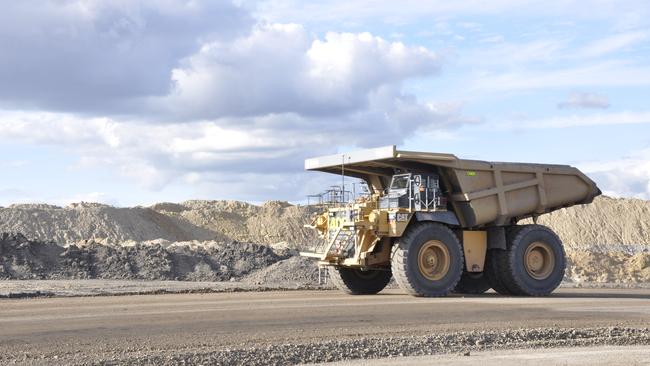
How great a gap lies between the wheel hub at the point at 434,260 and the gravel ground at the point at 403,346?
533 cm

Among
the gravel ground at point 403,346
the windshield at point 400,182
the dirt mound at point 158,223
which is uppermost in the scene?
the dirt mound at point 158,223

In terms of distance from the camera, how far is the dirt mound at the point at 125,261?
96.5 feet

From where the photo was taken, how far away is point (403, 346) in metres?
12.4

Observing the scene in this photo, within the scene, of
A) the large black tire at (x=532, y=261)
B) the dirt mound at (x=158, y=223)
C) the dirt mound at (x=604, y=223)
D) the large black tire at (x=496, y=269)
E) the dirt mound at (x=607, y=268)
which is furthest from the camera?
the dirt mound at (x=604, y=223)

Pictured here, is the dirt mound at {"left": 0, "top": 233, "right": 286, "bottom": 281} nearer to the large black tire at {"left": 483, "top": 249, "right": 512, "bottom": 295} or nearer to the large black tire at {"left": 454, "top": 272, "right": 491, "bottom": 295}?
the large black tire at {"left": 454, "top": 272, "right": 491, "bottom": 295}

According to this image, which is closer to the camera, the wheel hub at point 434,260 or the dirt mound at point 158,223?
the wheel hub at point 434,260

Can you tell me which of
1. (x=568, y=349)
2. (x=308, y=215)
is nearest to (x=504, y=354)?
(x=568, y=349)

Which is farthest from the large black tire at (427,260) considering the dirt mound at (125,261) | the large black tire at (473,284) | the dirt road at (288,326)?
the dirt mound at (125,261)

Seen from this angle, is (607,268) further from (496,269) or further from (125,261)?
(125,261)

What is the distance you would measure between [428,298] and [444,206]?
2.09 metres

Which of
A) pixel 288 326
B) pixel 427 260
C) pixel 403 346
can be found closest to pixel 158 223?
pixel 427 260

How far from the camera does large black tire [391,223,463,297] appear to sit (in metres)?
19.0

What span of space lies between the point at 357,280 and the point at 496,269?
3144 mm

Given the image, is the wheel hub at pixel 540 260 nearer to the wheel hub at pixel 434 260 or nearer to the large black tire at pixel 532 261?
the large black tire at pixel 532 261
